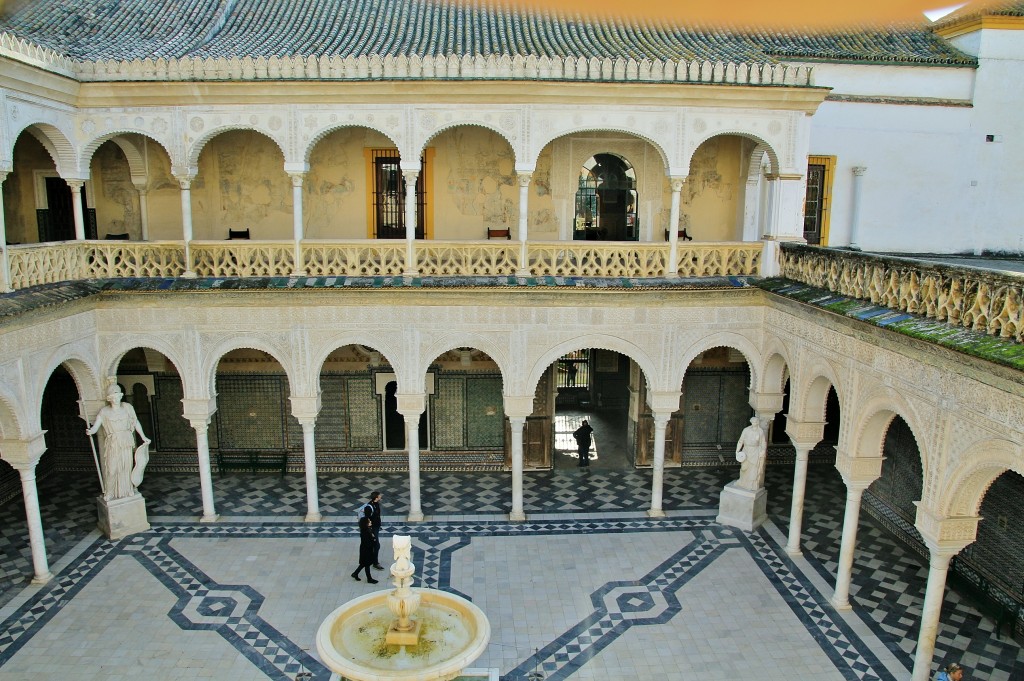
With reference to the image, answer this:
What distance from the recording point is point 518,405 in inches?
459

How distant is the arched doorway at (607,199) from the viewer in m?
13.1

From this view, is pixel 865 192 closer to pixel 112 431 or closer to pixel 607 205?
pixel 607 205

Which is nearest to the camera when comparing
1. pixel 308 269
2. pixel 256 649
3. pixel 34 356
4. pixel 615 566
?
pixel 256 649

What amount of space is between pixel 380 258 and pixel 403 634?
584cm

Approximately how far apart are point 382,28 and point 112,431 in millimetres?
7279

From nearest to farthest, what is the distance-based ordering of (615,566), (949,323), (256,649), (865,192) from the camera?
(949,323), (256,649), (615,566), (865,192)

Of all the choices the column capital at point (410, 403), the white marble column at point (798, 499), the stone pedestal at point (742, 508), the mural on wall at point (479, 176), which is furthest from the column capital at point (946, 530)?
the mural on wall at point (479, 176)

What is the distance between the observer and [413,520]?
38.8 feet

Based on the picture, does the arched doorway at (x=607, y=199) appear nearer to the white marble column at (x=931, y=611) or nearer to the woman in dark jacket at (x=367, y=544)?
the woman in dark jacket at (x=367, y=544)

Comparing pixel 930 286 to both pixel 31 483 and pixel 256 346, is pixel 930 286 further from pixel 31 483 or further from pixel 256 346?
pixel 31 483

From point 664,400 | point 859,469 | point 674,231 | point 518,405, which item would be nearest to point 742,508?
point 664,400

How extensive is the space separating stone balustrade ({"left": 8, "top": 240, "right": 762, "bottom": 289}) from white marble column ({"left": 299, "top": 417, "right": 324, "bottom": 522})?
2229 millimetres

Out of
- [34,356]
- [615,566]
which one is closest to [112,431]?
[34,356]

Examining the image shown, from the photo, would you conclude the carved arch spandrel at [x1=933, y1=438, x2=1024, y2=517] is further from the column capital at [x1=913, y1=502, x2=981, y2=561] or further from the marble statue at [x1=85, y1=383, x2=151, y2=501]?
the marble statue at [x1=85, y1=383, x2=151, y2=501]
